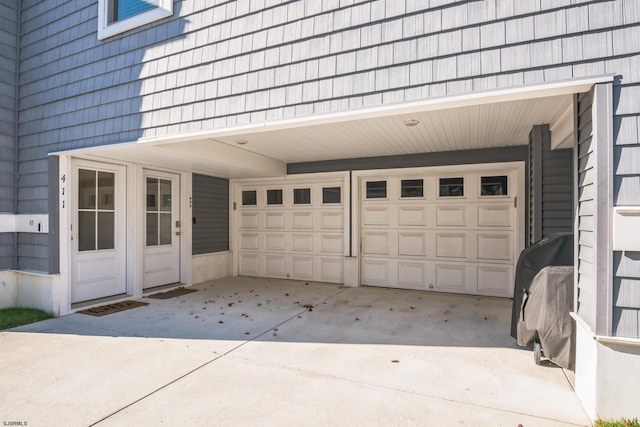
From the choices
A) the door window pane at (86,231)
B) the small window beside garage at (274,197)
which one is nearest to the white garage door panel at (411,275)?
the small window beside garage at (274,197)

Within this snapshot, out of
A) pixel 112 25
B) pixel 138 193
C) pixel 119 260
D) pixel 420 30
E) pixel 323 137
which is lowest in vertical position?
pixel 119 260

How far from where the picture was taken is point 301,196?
6832 mm

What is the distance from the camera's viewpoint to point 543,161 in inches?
156

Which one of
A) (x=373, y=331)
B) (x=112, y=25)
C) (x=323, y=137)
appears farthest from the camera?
(x=323, y=137)

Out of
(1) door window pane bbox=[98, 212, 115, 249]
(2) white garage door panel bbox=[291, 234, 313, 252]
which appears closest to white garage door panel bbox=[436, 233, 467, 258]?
(2) white garage door panel bbox=[291, 234, 313, 252]

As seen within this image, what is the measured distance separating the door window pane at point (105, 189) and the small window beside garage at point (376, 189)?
3.99m

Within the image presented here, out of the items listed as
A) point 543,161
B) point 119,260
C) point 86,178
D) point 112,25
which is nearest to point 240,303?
point 119,260

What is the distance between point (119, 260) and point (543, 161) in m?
5.75

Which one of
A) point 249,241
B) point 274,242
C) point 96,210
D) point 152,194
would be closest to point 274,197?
point 274,242

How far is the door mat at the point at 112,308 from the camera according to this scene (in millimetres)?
4613

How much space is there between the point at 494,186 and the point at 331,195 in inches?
105

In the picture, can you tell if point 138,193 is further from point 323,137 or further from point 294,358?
point 294,358

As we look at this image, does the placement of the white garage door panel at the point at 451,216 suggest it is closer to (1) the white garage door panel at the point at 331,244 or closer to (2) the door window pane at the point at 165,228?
(1) the white garage door panel at the point at 331,244

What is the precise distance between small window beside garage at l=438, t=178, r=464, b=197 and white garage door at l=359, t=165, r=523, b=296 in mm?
15
